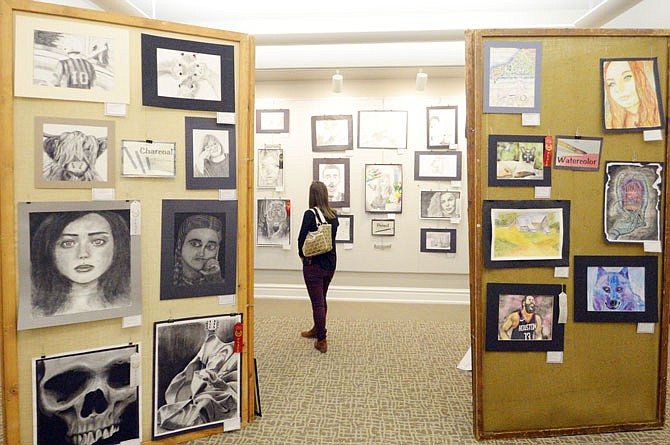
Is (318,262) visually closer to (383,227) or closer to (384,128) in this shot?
(383,227)

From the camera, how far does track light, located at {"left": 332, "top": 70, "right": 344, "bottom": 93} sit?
505 cm

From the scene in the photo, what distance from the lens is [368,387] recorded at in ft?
10.7

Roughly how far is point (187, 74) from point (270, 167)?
3371 millimetres

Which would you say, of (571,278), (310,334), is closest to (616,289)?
(571,278)

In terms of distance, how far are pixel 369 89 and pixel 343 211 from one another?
168 centimetres

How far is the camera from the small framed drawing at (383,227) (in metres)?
5.70

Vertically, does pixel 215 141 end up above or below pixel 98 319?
above

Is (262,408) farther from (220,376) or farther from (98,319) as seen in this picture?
(98,319)

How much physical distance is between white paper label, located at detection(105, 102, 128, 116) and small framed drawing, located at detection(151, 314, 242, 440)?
119 cm

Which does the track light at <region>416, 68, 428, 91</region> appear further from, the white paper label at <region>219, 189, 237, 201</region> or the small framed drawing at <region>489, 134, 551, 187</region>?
the white paper label at <region>219, 189, 237, 201</region>

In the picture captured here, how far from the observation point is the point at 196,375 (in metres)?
2.52

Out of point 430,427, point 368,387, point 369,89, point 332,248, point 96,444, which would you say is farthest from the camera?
point 369,89

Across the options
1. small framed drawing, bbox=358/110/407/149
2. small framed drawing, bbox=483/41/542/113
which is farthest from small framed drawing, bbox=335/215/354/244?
small framed drawing, bbox=483/41/542/113

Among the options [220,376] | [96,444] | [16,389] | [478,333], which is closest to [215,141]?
[220,376]
